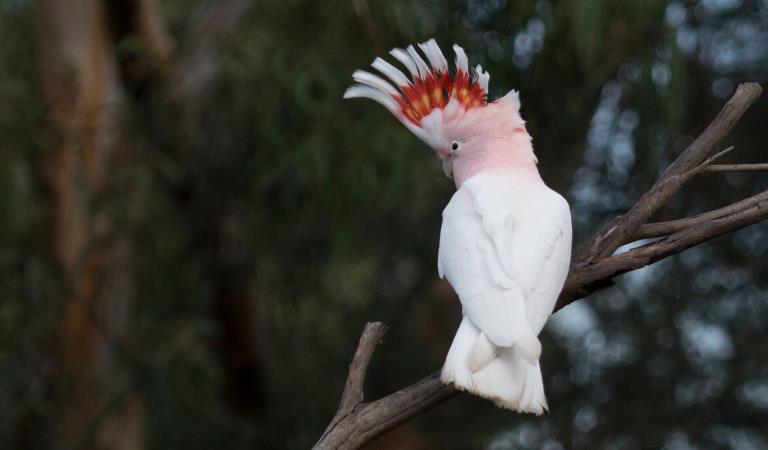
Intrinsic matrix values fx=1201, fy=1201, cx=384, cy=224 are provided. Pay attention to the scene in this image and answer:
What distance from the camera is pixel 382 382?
3.48 meters

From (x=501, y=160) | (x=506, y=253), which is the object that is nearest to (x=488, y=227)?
(x=506, y=253)

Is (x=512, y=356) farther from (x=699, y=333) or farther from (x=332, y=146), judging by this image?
(x=699, y=333)

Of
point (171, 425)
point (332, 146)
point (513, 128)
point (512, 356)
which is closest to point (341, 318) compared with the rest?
point (171, 425)

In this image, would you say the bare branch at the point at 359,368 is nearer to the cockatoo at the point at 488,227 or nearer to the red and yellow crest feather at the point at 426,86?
the cockatoo at the point at 488,227

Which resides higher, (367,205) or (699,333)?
(367,205)

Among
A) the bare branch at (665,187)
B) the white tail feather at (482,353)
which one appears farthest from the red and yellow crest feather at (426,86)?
the white tail feather at (482,353)

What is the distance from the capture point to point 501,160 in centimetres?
181

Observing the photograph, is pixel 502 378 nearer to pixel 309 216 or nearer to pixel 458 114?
pixel 458 114

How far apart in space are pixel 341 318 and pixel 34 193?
1.03 meters

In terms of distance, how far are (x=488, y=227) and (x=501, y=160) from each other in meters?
0.17

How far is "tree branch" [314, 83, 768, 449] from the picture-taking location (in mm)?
1497

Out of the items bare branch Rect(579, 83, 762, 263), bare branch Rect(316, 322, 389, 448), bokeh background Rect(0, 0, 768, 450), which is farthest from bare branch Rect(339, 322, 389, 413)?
bokeh background Rect(0, 0, 768, 450)

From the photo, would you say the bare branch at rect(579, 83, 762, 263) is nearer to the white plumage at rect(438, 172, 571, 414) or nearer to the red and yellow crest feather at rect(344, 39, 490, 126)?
the white plumage at rect(438, 172, 571, 414)

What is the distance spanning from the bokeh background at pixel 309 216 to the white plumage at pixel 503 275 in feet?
3.04
